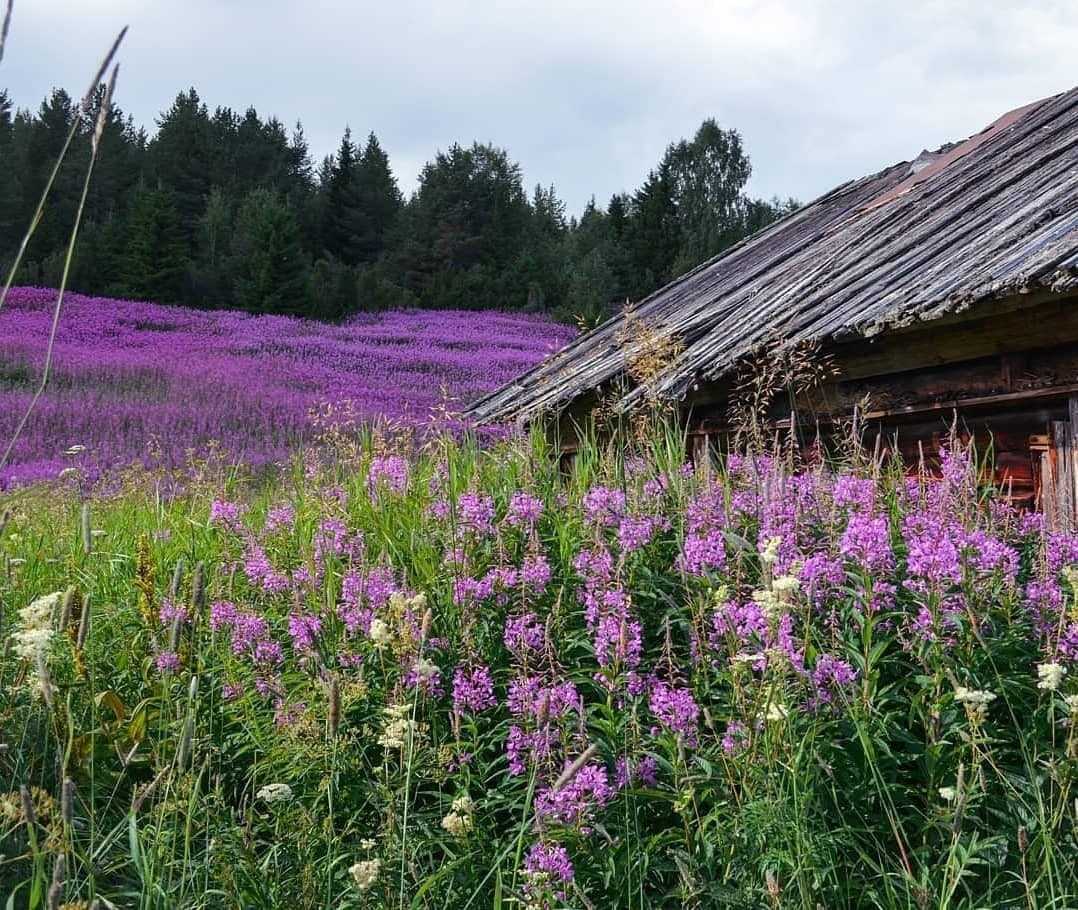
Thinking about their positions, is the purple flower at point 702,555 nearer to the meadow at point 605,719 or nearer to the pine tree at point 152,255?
the meadow at point 605,719

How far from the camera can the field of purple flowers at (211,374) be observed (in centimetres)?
1360

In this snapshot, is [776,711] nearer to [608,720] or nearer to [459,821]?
[608,720]

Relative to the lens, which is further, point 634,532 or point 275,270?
point 275,270

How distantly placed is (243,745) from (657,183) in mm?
46566

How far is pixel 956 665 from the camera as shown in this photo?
8.98 ft

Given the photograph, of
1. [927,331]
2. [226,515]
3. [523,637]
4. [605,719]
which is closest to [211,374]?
[226,515]

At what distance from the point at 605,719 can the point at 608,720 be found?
0.04m

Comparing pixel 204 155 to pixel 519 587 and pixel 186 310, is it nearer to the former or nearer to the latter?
pixel 186 310

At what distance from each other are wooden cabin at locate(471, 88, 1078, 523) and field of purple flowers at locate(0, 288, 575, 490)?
8.82 ft

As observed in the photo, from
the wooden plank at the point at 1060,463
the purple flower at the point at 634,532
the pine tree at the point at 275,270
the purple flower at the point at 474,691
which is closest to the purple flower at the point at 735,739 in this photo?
the purple flower at the point at 474,691

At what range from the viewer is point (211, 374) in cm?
1880

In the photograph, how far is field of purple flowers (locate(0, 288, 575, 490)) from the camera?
13.6 meters

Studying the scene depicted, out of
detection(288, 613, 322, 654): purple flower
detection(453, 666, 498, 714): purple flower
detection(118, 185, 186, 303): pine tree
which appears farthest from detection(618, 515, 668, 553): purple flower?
detection(118, 185, 186, 303): pine tree

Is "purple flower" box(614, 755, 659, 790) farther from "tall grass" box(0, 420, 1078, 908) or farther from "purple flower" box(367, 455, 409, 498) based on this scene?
"purple flower" box(367, 455, 409, 498)
